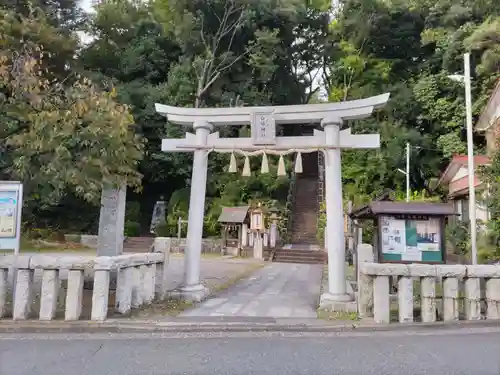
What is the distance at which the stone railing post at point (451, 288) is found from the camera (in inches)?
257

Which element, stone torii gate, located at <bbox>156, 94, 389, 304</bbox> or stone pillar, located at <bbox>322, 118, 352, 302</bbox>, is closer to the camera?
stone pillar, located at <bbox>322, 118, 352, 302</bbox>

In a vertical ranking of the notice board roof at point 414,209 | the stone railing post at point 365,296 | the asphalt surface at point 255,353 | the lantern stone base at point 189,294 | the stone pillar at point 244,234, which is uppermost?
the notice board roof at point 414,209

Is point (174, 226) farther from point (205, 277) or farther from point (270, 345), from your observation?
point (270, 345)

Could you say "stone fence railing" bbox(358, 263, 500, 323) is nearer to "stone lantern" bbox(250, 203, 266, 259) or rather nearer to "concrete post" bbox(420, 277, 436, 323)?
"concrete post" bbox(420, 277, 436, 323)

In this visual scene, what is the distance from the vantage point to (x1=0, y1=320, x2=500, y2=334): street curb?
602 cm

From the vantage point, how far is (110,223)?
8.74m

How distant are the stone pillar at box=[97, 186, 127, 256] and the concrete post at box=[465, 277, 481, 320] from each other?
7069 millimetres

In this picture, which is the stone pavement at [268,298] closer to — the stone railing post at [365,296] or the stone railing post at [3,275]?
the stone railing post at [365,296]

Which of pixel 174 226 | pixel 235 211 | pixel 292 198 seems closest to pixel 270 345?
pixel 235 211

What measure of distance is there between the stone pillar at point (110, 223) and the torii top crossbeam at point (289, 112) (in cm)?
213

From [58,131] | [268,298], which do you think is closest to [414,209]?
[268,298]

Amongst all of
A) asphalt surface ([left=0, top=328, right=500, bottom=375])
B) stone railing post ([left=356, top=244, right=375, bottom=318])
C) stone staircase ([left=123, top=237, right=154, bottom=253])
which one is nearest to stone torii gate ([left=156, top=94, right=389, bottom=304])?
stone railing post ([left=356, top=244, right=375, bottom=318])

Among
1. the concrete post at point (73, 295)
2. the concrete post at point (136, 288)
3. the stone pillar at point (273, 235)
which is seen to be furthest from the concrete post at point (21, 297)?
the stone pillar at point (273, 235)

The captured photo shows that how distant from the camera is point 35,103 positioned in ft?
24.2
